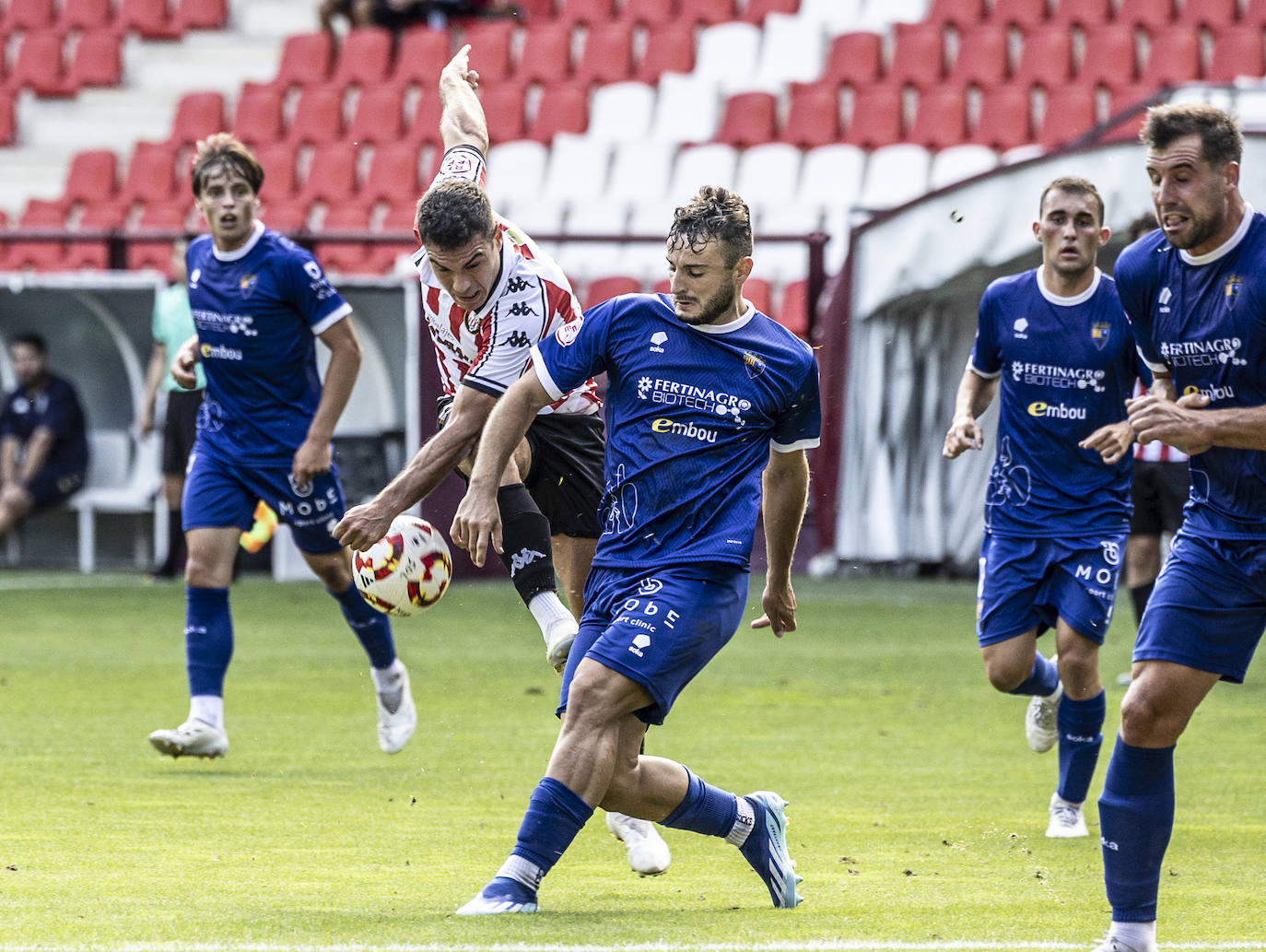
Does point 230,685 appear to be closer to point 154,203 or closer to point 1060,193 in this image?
point 1060,193

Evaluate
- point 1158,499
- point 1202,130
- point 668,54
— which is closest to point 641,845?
point 1202,130

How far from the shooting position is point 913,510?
51.3ft

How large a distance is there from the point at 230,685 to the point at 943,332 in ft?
23.4

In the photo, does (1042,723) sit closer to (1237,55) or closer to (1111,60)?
(1237,55)

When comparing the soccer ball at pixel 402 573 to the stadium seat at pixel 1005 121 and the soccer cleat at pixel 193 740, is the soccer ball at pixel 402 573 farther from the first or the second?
the stadium seat at pixel 1005 121

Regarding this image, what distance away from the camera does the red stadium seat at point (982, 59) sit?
18375 millimetres

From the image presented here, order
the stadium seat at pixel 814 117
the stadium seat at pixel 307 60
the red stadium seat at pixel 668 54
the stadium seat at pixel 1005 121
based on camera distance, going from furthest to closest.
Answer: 1. the stadium seat at pixel 307 60
2. the red stadium seat at pixel 668 54
3. the stadium seat at pixel 814 117
4. the stadium seat at pixel 1005 121

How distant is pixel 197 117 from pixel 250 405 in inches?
579

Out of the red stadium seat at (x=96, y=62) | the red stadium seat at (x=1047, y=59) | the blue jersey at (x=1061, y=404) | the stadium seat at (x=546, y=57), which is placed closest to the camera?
the blue jersey at (x=1061, y=404)

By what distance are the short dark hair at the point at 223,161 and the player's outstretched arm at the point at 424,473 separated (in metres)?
2.45

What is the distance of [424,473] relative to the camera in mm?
5629

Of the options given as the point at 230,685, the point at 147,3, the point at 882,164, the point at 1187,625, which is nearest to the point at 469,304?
the point at 1187,625

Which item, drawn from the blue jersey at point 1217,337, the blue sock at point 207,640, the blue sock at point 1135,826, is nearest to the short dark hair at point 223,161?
the blue sock at point 207,640

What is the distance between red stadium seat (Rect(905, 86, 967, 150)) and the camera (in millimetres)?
Answer: 17953
